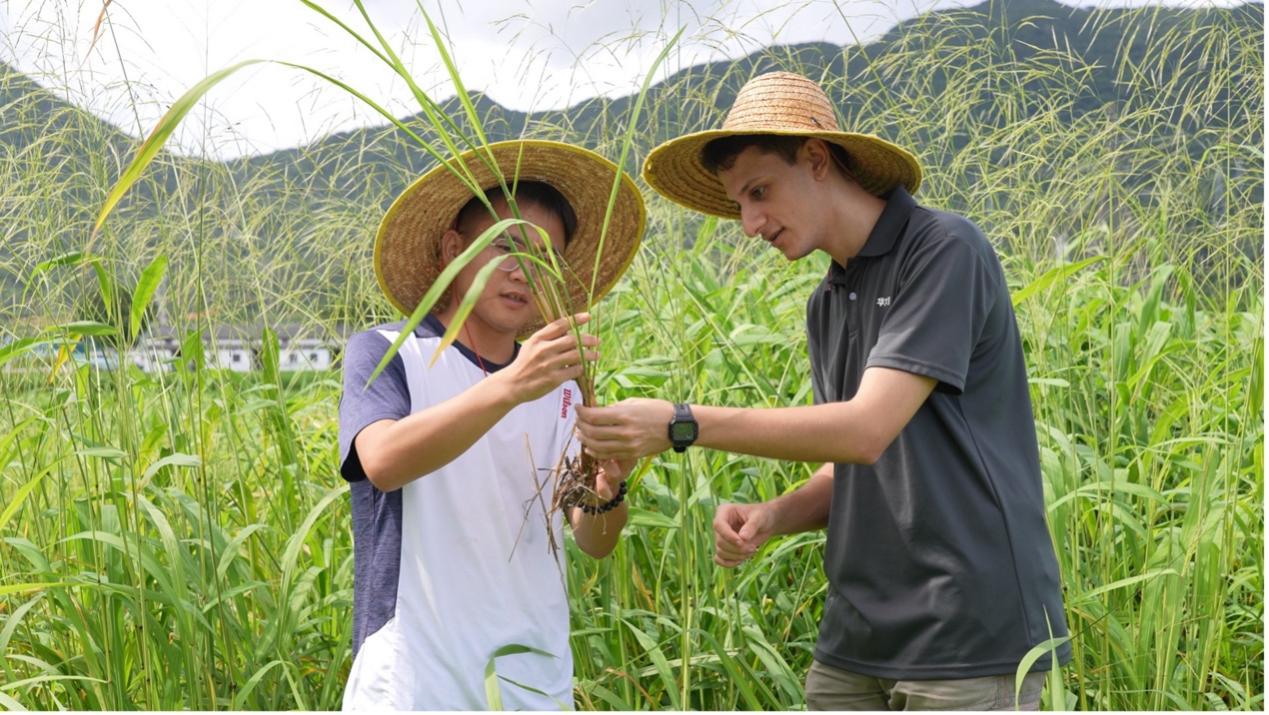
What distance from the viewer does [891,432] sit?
1.65 meters

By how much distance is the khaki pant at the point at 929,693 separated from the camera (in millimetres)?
1725

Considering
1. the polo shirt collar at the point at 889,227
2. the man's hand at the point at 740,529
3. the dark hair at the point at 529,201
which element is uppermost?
the dark hair at the point at 529,201

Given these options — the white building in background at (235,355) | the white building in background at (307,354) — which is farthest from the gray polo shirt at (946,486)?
the white building in background at (307,354)

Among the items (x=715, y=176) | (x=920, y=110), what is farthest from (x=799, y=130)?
(x=920, y=110)

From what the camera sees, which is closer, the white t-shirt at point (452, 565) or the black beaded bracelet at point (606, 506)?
the white t-shirt at point (452, 565)

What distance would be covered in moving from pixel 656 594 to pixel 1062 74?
68.5 inches

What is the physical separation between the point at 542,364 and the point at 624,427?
17 cm

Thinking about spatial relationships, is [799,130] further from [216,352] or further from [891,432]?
[216,352]

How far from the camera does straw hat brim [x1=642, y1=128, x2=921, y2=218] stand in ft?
6.16

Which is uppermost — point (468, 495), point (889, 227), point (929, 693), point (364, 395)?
point (889, 227)

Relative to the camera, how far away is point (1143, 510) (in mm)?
2715

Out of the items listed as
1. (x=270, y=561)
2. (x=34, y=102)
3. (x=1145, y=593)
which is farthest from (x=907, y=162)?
(x=34, y=102)

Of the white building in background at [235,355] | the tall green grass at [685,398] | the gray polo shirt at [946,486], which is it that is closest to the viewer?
the gray polo shirt at [946,486]

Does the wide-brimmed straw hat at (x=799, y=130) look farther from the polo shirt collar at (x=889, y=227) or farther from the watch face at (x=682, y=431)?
the watch face at (x=682, y=431)
